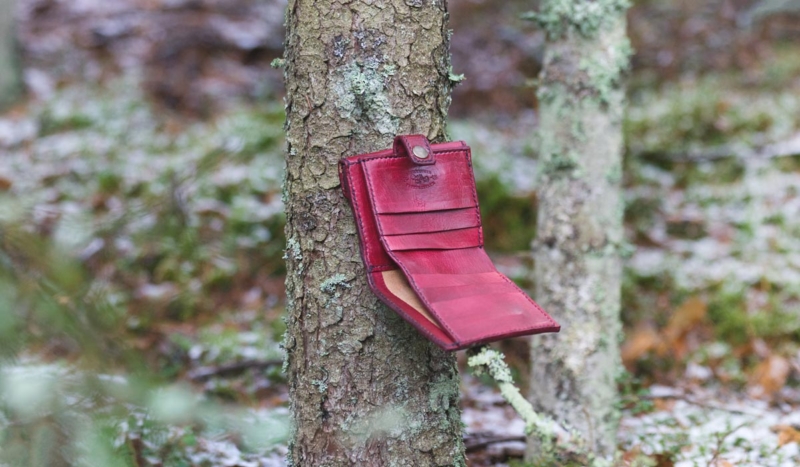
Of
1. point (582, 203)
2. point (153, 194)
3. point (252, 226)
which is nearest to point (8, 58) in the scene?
point (153, 194)

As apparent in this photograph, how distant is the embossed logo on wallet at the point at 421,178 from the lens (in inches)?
57.0

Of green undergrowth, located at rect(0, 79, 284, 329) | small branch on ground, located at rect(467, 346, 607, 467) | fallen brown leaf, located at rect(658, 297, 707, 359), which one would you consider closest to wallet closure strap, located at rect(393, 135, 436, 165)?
small branch on ground, located at rect(467, 346, 607, 467)

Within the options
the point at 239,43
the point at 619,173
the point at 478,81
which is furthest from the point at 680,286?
the point at 239,43

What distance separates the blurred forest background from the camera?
210 cm

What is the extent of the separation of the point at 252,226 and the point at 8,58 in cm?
342

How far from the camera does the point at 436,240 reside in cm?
145

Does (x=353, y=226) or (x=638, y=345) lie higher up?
(x=353, y=226)

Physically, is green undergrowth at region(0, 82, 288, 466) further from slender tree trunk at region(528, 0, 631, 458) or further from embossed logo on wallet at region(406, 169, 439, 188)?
slender tree trunk at region(528, 0, 631, 458)

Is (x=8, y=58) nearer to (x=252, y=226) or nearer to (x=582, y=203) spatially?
(x=252, y=226)

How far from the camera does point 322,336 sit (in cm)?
157

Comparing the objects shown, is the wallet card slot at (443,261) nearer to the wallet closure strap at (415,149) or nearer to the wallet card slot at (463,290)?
the wallet card slot at (463,290)

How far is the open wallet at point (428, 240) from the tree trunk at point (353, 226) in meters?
0.12

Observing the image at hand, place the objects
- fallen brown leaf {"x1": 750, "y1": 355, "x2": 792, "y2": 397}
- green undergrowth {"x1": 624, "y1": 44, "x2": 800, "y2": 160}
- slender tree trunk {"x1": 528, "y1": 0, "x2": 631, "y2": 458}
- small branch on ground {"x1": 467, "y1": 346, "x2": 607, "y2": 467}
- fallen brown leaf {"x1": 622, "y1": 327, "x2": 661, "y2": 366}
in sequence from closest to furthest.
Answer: small branch on ground {"x1": 467, "y1": 346, "x2": 607, "y2": 467} → slender tree trunk {"x1": 528, "y1": 0, "x2": 631, "y2": 458} → fallen brown leaf {"x1": 750, "y1": 355, "x2": 792, "y2": 397} → fallen brown leaf {"x1": 622, "y1": 327, "x2": 661, "y2": 366} → green undergrowth {"x1": 624, "y1": 44, "x2": 800, "y2": 160}

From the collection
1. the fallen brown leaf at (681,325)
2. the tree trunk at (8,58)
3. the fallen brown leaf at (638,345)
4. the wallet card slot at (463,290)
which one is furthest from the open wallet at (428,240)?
the tree trunk at (8,58)
